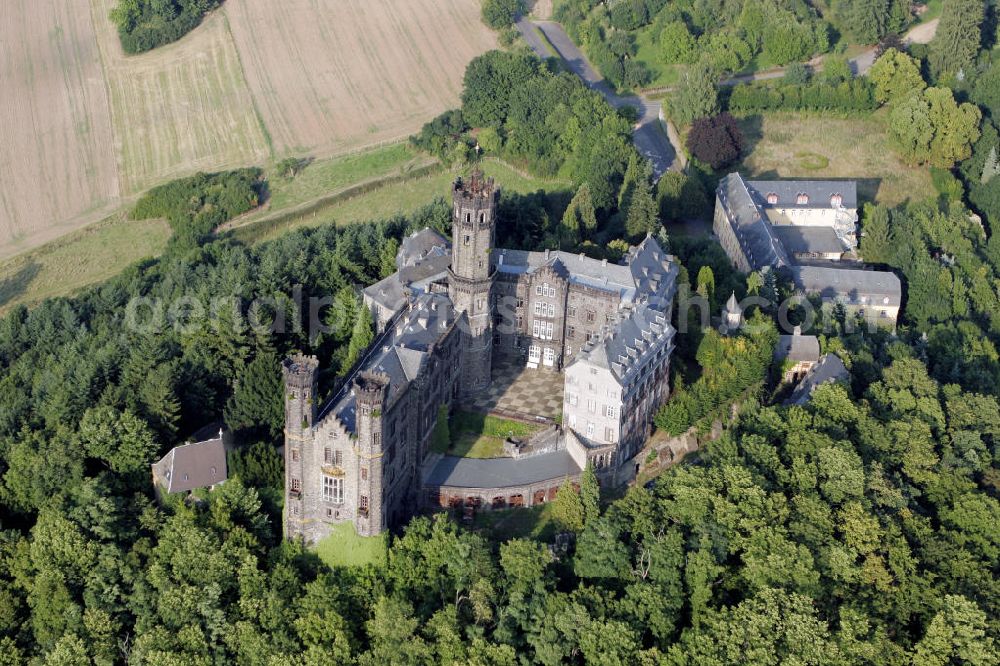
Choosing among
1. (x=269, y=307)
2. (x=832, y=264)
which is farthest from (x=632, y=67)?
(x=269, y=307)

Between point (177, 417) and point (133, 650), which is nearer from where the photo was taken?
point (133, 650)

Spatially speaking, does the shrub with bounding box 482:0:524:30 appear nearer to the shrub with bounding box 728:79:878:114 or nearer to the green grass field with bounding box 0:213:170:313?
the shrub with bounding box 728:79:878:114

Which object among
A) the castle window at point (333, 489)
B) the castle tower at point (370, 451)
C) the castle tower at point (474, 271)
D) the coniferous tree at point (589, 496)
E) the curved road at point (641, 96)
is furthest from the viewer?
the curved road at point (641, 96)

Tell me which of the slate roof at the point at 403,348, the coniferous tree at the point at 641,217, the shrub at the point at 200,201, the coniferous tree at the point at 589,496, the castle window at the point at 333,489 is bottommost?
the shrub at the point at 200,201

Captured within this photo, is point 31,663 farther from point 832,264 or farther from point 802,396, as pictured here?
point 832,264

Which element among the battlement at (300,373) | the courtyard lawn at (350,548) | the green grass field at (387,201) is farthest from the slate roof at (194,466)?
the green grass field at (387,201)

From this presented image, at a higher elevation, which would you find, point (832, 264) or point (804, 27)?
point (804, 27)

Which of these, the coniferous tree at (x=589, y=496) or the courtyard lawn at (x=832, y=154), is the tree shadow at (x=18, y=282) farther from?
the courtyard lawn at (x=832, y=154)
